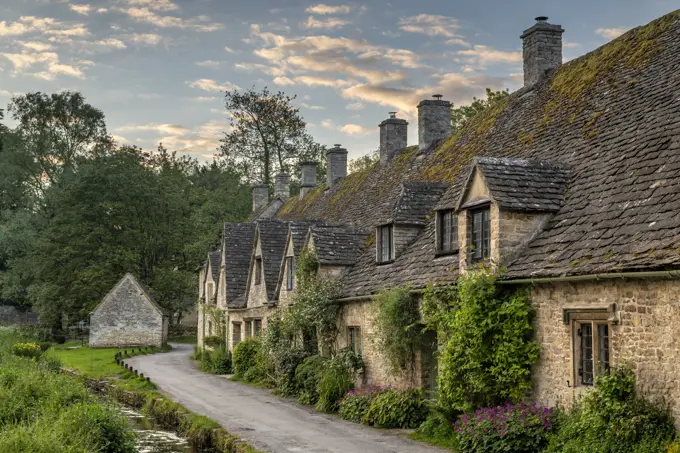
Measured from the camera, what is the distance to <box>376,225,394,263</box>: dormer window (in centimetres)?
2198

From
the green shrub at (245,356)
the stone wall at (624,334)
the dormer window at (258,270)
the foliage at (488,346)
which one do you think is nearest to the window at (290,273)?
the green shrub at (245,356)

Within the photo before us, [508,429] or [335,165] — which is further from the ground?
[335,165]

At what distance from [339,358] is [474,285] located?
7.78 metres

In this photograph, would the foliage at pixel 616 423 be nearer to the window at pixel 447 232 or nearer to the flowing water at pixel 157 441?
the window at pixel 447 232

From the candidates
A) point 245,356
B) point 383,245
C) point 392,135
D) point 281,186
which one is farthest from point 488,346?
point 281,186

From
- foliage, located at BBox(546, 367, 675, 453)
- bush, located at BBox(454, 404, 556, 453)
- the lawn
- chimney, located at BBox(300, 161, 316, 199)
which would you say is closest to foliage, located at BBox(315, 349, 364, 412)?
bush, located at BBox(454, 404, 556, 453)

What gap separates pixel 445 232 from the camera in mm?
18891

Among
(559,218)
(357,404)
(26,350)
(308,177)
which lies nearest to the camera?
(559,218)

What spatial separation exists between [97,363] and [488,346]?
1103 inches

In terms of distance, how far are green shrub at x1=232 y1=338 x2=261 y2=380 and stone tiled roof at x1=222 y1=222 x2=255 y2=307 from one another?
5.27 metres

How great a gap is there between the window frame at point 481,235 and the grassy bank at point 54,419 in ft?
25.8

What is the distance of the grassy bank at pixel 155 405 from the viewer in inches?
681

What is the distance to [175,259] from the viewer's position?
2559 inches

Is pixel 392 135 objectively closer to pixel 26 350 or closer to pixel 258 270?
pixel 258 270
